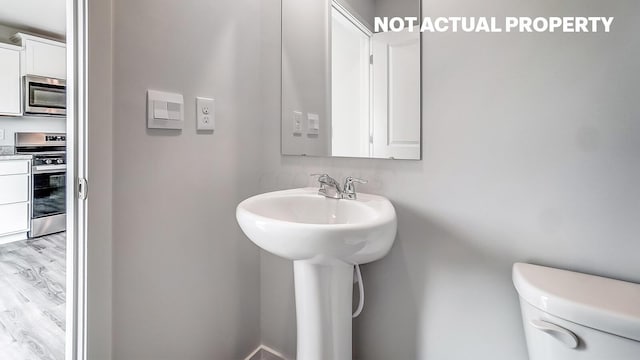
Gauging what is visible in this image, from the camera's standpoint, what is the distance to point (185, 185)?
112 cm

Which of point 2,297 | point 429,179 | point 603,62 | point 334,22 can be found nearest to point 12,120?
point 2,297

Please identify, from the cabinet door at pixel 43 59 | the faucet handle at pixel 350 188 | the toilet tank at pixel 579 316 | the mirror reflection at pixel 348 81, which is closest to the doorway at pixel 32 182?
the cabinet door at pixel 43 59

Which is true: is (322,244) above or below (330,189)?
below

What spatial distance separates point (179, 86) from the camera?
1.07 metres

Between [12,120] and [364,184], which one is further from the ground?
[12,120]

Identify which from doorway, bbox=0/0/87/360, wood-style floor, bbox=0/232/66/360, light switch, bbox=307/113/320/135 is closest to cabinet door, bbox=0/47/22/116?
doorway, bbox=0/0/87/360

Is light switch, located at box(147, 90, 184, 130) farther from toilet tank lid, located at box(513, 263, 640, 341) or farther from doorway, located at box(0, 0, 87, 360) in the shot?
doorway, located at box(0, 0, 87, 360)

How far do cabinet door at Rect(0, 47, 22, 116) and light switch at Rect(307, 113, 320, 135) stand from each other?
149 inches

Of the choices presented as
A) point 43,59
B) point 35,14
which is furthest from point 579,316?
point 43,59

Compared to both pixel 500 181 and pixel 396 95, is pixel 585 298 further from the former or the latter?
pixel 396 95

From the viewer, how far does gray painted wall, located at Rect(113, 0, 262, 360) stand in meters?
0.94

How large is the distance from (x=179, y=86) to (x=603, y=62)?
1.25 m

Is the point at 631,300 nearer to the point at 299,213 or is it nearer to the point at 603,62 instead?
the point at 603,62

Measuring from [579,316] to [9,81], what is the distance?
15.9ft
